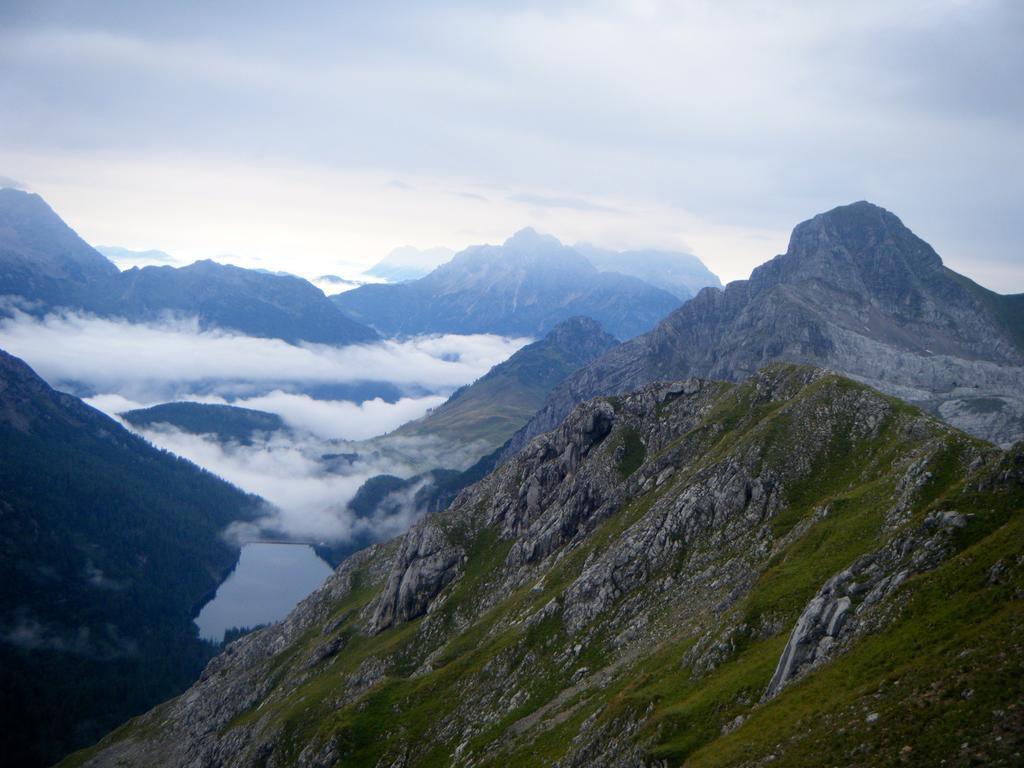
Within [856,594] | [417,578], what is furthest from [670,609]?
[417,578]

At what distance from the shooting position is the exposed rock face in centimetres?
5119

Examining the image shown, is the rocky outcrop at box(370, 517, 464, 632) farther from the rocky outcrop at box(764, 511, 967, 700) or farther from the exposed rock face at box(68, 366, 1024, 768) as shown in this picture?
the rocky outcrop at box(764, 511, 967, 700)

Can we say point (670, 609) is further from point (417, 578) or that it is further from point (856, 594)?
point (417, 578)

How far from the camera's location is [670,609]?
99062 mm

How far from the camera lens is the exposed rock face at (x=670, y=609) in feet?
168

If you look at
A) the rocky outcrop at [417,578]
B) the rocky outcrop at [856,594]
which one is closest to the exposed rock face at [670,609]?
the rocky outcrop at [856,594]

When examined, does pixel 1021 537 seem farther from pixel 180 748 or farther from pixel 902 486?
pixel 180 748

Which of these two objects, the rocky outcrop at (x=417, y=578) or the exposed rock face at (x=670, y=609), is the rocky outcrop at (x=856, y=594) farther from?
the rocky outcrop at (x=417, y=578)

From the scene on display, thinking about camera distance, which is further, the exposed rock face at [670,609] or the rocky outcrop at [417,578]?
the rocky outcrop at [417,578]

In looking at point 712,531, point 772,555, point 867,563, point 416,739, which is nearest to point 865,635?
point 867,563

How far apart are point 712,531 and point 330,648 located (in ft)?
324

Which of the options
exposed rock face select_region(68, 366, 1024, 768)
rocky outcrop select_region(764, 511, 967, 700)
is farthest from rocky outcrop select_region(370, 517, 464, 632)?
rocky outcrop select_region(764, 511, 967, 700)

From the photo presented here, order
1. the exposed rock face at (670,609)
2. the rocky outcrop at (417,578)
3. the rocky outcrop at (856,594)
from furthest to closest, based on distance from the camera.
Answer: the rocky outcrop at (417,578)
the rocky outcrop at (856,594)
the exposed rock face at (670,609)

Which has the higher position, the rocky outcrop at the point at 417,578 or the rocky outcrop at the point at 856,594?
the rocky outcrop at the point at 856,594
